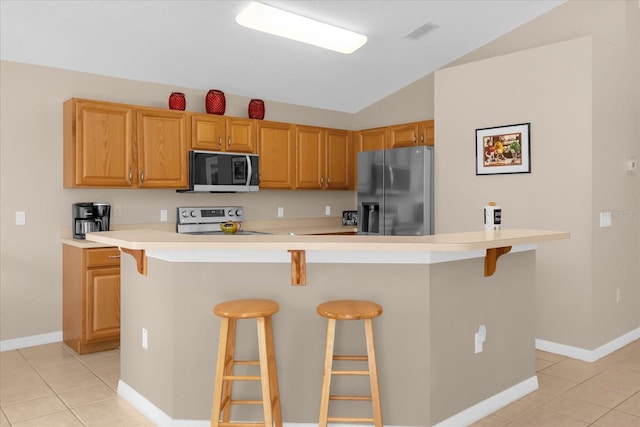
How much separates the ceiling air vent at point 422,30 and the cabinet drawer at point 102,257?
10.5 feet

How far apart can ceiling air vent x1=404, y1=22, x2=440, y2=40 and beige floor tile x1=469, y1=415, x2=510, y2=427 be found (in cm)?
326

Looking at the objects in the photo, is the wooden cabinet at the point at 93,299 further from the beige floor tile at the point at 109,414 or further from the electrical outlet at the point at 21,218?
the beige floor tile at the point at 109,414

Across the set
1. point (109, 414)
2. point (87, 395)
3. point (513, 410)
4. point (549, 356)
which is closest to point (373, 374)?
point (513, 410)

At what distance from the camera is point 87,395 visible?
3.05 meters

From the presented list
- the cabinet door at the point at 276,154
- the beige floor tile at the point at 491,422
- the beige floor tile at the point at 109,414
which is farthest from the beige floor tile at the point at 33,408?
the cabinet door at the point at 276,154

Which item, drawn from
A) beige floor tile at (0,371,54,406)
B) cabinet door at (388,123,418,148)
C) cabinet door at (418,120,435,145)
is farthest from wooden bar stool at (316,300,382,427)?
cabinet door at (388,123,418,148)

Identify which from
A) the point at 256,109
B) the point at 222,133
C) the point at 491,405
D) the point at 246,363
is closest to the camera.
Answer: the point at 246,363

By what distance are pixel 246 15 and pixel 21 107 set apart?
6.53 ft

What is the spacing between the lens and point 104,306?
390 centimetres

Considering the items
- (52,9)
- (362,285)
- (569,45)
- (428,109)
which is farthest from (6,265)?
(569,45)

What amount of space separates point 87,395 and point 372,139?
4018 mm

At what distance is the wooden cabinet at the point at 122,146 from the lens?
4.00 m

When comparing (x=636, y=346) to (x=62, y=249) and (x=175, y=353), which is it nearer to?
(x=175, y=353)

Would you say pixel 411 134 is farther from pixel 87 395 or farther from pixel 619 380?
pixel 87 395
